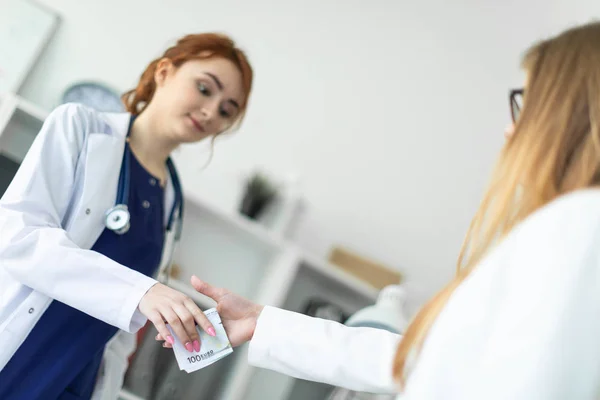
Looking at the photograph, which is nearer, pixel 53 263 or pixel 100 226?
pixel 53 263

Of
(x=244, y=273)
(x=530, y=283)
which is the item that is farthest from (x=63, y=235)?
(x=244, y=273)

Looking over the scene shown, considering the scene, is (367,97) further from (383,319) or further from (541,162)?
(541,162)

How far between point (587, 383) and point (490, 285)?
0.44ft

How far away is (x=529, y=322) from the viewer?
22.3 inches

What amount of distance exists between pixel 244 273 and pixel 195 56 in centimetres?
117

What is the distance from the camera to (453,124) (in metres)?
2.60

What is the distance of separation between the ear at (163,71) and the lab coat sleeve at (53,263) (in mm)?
443

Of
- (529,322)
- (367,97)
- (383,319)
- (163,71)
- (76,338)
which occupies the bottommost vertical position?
(76,338)

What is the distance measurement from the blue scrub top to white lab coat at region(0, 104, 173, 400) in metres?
0.05

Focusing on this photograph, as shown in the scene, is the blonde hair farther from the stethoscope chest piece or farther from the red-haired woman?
the stethoscope chest piece

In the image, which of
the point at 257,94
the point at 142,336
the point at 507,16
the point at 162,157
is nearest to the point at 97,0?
the point at 257,94

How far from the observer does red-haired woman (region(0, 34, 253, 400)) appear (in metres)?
0.94

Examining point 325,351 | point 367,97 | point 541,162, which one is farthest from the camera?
point 367,97

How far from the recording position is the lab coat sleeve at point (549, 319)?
548mm
